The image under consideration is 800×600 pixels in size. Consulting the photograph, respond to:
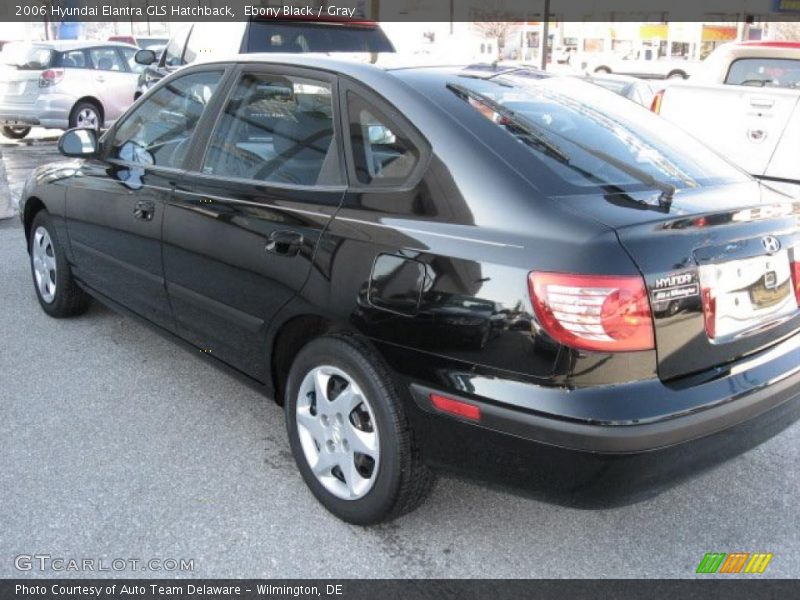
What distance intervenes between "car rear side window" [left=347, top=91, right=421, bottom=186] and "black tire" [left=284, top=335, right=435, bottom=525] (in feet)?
1.93

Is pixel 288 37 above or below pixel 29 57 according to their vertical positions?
above

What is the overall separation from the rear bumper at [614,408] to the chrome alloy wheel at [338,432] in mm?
335

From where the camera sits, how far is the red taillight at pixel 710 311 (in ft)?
8.03

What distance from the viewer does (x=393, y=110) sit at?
287cm

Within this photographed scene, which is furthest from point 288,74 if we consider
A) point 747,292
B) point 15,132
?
point 15,132

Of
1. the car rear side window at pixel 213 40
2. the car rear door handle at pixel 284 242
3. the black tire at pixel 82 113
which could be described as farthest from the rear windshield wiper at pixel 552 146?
the black tire at pixel 82 113

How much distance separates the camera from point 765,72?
769cm

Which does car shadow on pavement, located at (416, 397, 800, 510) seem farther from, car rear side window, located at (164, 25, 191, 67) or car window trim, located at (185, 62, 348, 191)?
car rear side window, located at (164, 25, 191, 67)

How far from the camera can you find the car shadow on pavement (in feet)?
7.74

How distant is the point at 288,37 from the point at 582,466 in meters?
6.90

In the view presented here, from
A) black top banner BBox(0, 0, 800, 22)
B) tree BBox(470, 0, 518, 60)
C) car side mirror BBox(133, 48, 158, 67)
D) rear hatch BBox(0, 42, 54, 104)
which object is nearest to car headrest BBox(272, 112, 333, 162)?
car side mirror BBox(133, 48, 158, 67)

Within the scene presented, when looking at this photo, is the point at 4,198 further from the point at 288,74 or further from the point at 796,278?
the point at 796,278

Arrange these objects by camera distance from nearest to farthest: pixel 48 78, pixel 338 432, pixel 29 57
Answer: pixel 338 432
pixel 48 78
pixel 29 57

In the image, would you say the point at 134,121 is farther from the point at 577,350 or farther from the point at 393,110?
the point at 577,350
